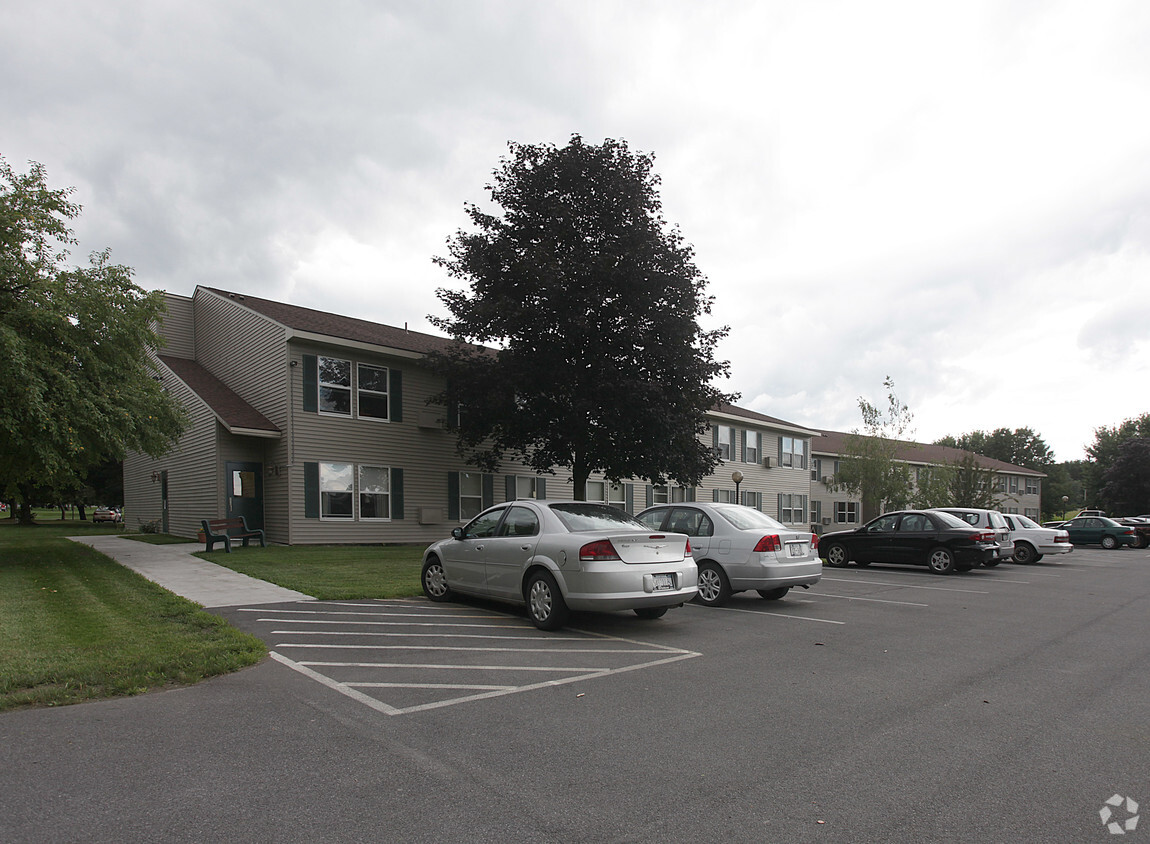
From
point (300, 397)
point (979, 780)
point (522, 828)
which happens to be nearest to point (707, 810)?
point (522, 828)

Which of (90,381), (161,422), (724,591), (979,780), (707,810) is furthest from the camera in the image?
(161,422)

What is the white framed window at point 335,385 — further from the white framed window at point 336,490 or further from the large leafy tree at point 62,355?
the large leafy tree at point 62,355

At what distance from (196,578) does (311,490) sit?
310 inches

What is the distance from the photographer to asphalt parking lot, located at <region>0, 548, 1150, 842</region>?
11.9ft

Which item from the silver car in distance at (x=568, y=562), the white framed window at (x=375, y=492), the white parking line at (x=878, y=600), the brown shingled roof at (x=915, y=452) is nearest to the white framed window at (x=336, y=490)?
the white framed window at (x=375, y=492)

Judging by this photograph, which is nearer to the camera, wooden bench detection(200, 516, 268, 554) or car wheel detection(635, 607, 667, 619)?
car wheel detection(635, 607, 667, 619)

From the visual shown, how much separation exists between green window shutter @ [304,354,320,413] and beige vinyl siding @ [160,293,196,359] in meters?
8.68

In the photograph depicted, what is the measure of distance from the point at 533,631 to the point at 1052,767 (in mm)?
5431

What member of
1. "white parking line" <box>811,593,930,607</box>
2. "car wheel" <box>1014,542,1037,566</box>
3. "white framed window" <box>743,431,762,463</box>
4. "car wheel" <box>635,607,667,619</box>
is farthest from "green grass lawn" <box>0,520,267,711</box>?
"white framed window" <box>743,431,762,463</box>

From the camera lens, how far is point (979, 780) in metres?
4.19

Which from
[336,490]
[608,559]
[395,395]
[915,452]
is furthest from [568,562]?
[915,452]

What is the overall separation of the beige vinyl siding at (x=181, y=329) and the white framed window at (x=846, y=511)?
3922cm

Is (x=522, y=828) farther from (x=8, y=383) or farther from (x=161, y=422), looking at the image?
(x=161, y=422)

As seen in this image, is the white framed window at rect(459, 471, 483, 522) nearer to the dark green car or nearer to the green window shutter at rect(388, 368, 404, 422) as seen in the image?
the green window shutter at rect(388, 368, 404, 422)
